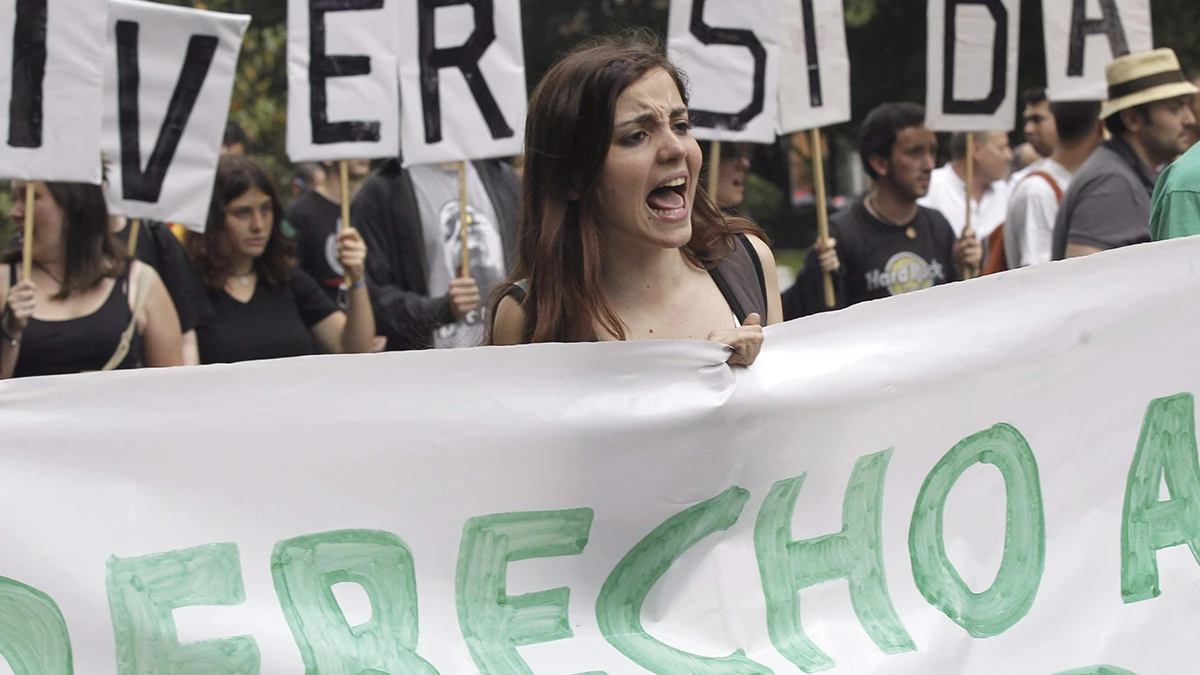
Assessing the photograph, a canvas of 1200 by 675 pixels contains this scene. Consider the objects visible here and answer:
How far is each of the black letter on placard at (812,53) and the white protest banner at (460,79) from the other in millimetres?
1208

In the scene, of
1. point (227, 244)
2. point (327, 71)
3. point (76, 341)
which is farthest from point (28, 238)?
point (327, 71)

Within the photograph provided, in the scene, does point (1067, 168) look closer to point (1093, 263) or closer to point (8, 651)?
point (1093, 263)

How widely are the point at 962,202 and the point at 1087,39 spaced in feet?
6.19

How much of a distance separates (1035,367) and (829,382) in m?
0.46

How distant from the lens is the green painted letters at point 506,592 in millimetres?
2691

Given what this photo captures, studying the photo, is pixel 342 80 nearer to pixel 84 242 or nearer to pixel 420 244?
pixel 420 244

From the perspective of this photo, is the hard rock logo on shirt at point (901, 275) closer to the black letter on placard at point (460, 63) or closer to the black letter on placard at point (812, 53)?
the black letter on placard at point (812, 53)

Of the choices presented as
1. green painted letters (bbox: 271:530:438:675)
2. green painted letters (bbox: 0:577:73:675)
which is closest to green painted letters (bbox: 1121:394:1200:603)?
green painted letters (bbox: 271:530:438:675)

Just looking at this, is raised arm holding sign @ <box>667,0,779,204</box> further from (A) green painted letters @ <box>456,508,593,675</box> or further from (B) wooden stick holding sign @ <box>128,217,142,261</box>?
(A) green painted letters @ <box>456,508,593,675</box>

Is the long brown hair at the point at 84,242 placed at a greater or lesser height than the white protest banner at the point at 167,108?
lesser

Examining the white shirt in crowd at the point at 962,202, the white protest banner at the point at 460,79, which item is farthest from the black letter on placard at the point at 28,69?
the white shirt in crowd at the point at 962,202

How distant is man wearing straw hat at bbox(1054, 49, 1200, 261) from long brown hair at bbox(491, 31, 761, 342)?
8.70ft

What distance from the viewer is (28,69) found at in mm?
4695

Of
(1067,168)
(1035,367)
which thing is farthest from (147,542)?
(1067,168)
